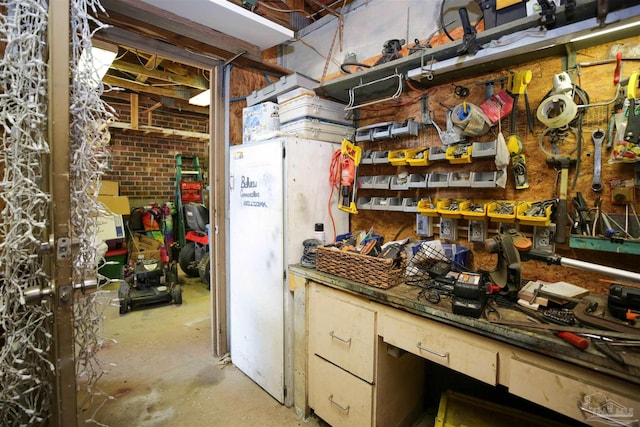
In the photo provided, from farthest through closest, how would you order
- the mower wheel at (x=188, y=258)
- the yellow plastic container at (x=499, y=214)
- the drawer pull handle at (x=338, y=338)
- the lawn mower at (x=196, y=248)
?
1. the mower wheel at (x=188, y=258)
2. the lawn mower at (x=196, y=248)
3. the drawer pull handle at (x=338, y=338)
4. the yellow plastic container at (x=499, y=214)

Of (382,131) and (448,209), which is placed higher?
(382,131)

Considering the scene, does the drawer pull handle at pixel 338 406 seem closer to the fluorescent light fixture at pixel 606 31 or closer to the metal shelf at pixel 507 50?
the metal shelf at pixel 507 50

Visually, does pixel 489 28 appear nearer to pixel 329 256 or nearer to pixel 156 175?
pixel 329 256

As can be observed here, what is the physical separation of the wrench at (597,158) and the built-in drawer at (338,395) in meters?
1.34

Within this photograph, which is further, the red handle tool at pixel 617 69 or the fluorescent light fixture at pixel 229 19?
the fluorescent light fixture at pixel 229 19

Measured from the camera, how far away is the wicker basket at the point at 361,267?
58.4 inches

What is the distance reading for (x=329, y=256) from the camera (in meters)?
1.71

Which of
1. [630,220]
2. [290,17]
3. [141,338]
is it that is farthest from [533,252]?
[141,338]

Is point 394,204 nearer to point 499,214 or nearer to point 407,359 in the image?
point 499,214

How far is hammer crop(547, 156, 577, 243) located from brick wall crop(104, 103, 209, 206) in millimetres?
5381

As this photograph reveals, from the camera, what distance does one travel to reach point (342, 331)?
1.60 m

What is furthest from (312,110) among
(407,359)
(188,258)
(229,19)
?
(188,258)

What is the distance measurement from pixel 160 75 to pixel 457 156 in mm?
3608

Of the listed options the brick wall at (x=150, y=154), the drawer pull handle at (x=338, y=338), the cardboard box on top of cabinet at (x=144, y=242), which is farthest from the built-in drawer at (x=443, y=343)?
the brick wall at (x=150, y=154)
